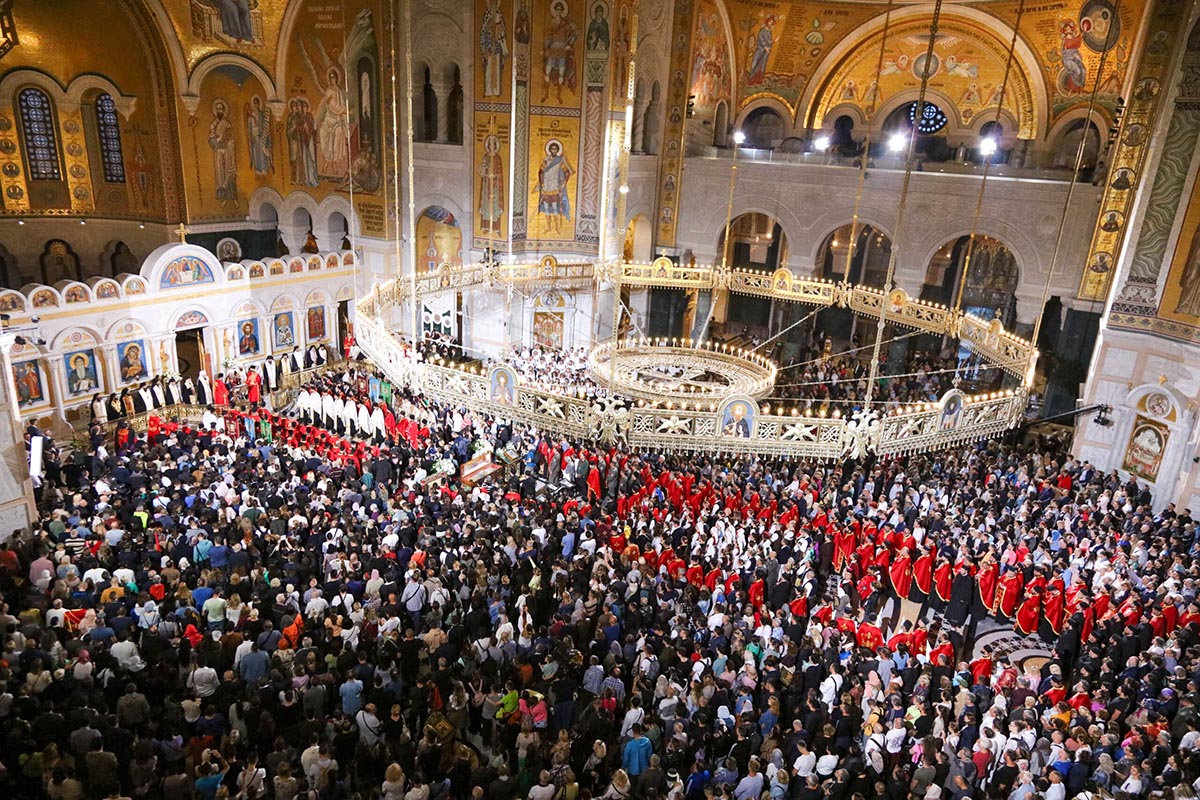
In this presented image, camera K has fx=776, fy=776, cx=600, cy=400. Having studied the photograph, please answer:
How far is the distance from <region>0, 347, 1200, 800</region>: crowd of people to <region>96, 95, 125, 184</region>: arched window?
11812 millimetres

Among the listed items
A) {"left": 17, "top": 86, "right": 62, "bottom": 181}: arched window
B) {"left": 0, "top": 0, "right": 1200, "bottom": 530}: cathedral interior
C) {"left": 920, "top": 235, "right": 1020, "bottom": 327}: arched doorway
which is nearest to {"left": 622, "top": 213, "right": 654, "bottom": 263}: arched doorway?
{"left": 0, "top": 0, "right": 1200, "bottom": 530}: cathedral interior

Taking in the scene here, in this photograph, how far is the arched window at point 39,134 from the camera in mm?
20547

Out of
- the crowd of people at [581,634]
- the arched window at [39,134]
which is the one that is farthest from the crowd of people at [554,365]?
the arched window at [39,134]

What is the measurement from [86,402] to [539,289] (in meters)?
11.3

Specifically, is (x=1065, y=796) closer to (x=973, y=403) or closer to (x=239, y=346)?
(x=973, y=403)

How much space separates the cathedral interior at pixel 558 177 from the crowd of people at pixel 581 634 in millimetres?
4912

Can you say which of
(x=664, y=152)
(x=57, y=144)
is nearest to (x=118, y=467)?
(x=57, y=144)

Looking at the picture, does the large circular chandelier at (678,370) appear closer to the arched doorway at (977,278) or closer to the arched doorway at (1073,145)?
the arched doorway at (977,278)

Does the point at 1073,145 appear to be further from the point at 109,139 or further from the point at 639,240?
the point at 109,139

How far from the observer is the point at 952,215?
20.9m

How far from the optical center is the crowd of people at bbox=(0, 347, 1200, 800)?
277 inches

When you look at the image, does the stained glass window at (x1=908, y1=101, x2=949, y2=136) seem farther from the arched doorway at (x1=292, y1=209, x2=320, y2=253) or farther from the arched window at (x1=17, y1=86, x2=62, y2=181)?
the arched window at (x1=17, y1=86, x2=62, y2=181)

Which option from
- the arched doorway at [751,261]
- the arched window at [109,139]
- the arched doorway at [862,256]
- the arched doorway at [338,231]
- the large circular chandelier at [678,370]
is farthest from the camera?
the arched doorway at [862,256]

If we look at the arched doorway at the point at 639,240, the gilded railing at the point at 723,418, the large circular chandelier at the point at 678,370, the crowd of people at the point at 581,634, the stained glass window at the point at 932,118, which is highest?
the stained glass window at the point at 932,118
